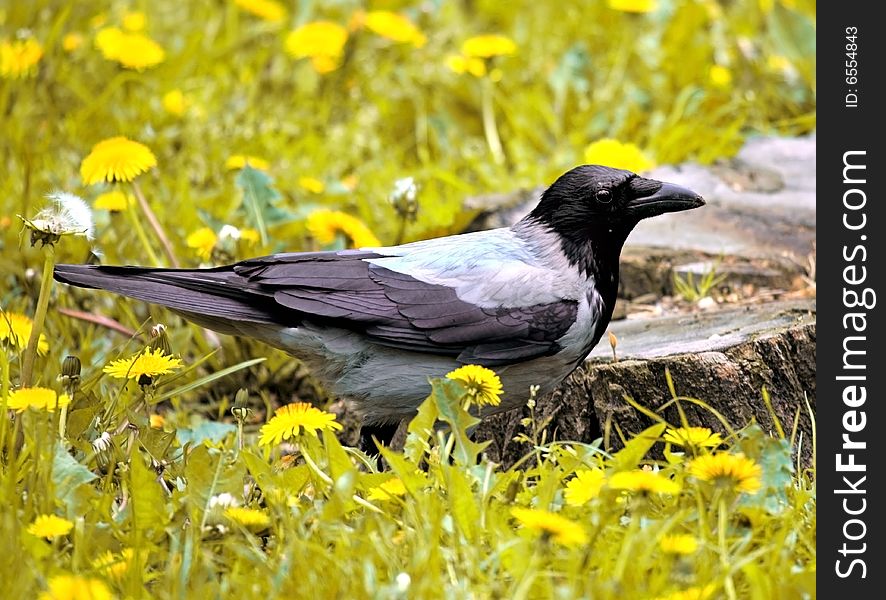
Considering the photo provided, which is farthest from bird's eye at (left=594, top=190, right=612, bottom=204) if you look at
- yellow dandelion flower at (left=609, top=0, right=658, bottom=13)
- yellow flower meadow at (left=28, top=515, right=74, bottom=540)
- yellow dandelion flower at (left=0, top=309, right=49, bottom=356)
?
yellow dandelion flower at (left=609, top=0, right=658, bottom=13)

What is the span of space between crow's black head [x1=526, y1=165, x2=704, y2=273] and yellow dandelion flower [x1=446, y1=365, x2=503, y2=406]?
0.82 m

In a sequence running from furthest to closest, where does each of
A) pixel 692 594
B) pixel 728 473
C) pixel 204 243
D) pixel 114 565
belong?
pixel 204 243 → pixel 728 473 → pixel 114 565 → pixel 692 594

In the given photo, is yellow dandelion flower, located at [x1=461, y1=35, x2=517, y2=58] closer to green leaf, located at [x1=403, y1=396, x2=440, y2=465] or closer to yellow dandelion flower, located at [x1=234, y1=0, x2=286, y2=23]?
yellow dandelion flower, located at [x1=234, y1=0, x2=286, y2=23]

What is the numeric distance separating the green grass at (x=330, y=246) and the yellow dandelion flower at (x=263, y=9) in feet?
0.36

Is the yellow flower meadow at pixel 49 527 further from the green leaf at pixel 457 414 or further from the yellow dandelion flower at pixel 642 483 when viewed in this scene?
the yellow dandelion flower at pixel 642 483

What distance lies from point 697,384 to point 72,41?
4268 millimetres

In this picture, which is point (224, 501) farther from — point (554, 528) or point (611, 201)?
point (611, 201)

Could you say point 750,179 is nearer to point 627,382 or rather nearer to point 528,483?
point 627,382

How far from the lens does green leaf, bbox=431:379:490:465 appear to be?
11.1ft

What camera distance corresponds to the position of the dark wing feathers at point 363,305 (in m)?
3.90

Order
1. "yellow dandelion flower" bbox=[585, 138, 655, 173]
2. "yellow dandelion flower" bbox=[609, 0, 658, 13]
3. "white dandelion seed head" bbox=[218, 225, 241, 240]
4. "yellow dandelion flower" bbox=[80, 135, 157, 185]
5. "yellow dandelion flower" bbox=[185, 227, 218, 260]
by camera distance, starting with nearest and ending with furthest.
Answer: "yellow dandelion flower" bbox=[80, 135, 157, 185] < "white dandelion seed head" bbox=[218, 225, 241, 240] < "yellow dandelion flower" bbox=[185, 227, 218, 260] < "yellow dandelion flower" bbox=[585, 138, 655, 173] < "yellow dandelion flower" bbox=[609, 0, 658, 13]

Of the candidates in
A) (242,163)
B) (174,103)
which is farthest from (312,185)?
(174,103)

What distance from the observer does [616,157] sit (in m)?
5.38
